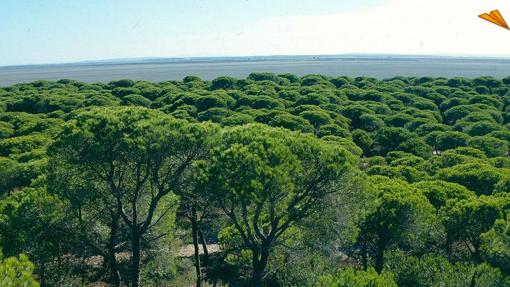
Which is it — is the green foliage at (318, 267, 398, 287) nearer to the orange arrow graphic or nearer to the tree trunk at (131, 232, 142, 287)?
the tree trunk at (131, 232, 142, 287)

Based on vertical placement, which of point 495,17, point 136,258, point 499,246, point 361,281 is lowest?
point 136,258

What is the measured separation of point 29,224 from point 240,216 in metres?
9.26

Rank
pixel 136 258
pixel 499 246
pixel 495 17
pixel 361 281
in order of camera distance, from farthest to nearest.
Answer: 1. pixel 136 258
2. pixel 499 246
3. pixel 361 281
4. pixel 495 17

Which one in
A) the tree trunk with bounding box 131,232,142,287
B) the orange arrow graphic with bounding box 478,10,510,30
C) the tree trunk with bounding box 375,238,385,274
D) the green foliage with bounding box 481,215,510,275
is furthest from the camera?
the tree trunk with bounding box 375,238,385,274

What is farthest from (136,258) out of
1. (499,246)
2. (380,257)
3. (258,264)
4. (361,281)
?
(499,246)

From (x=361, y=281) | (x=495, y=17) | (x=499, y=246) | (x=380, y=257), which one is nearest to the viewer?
(x=495, y=17)

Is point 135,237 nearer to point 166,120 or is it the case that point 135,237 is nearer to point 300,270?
point 166,120

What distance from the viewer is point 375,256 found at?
944 inches

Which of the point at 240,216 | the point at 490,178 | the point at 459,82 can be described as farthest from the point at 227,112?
the point at 459,82

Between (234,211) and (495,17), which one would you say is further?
(234,211)

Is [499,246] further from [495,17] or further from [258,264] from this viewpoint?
[495,17]

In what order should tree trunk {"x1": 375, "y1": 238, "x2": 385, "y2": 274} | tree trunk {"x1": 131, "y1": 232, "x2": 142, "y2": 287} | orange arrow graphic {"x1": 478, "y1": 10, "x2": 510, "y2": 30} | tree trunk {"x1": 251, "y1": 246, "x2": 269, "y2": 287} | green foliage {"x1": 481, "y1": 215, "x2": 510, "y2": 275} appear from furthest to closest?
tree trunk {"x1": 375, "y1": 238, "x2": 385, "y2": 274}, tree trunk {"x1": 131, "y1": 232, "x2": 142, "y2": 287}, tree trunk {"x1": 251, "y1": 246, "x2": 269, "y2": 287}, green foliage {"x1": 481, "y1": 215, "x2": 510, "y2": 275}, orange arrow graphic {"x1": 478, "y1": 10, "x2": 510, "y2": 30}

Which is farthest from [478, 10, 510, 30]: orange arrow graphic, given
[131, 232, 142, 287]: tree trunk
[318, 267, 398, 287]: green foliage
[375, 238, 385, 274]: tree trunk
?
[375, 238, 385, 274]: tree trunk

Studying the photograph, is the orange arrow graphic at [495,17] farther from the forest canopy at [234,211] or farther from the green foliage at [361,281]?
the green foliage at [361,281]
